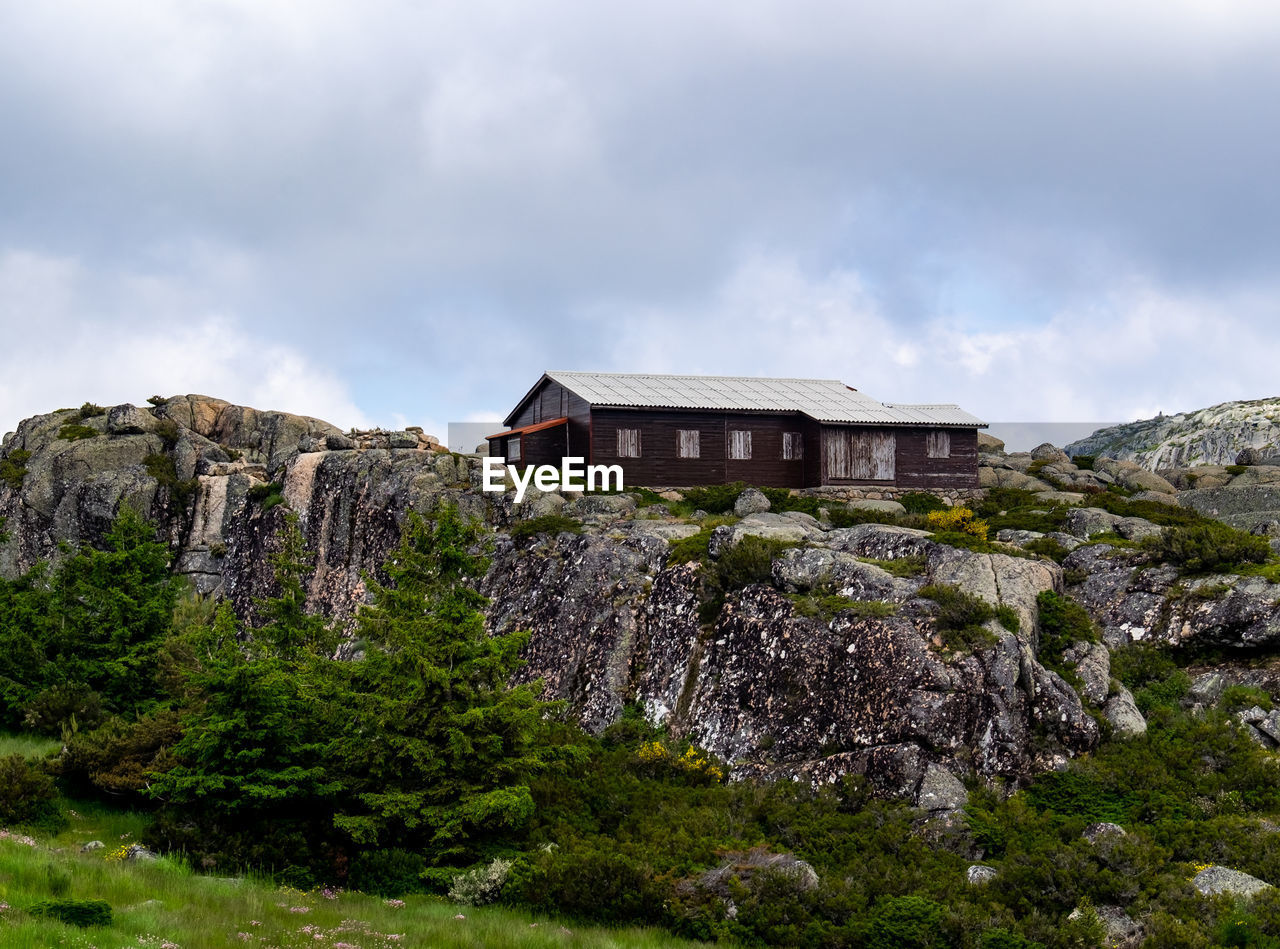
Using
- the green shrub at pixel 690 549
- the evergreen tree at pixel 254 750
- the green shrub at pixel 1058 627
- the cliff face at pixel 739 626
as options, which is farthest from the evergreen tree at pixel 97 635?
the green shrub at pixel 1058 627

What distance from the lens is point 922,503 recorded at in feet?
155

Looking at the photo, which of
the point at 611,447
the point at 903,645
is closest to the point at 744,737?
the point at 903,645

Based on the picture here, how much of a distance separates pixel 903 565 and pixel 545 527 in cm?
1471

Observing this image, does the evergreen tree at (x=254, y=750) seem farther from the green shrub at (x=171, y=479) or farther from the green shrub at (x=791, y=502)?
the green shrub at (x=171, y=479)

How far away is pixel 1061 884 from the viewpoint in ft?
59.6

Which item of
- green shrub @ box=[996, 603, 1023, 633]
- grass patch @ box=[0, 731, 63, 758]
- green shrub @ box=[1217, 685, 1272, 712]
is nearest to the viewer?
green shrub @ box=[1217, 685, 1272, 712]

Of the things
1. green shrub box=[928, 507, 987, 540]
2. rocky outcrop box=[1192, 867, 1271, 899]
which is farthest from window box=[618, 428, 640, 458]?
rocky outcrop box=[1192, 867, 1271, 899]

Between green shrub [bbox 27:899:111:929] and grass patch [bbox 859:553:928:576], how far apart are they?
66.4 feet

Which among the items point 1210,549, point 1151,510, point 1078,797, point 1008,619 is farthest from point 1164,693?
point 1151,510

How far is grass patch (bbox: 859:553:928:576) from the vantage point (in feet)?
92.6

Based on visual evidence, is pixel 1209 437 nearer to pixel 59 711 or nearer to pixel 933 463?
pixel 933 463

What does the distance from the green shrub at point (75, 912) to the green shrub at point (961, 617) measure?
717 inches

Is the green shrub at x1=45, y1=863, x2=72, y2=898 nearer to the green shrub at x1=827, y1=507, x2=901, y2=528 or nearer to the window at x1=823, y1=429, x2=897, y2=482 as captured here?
the green shrub at x1=827, y1=507, x2=901, y2=528

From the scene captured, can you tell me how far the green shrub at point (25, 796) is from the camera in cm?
2297
